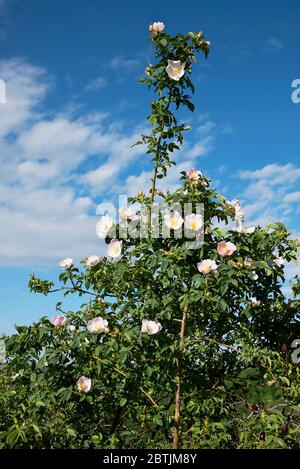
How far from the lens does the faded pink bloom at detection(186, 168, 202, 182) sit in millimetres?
3334

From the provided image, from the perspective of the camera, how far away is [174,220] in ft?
10.5

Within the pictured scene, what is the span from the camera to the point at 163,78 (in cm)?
360

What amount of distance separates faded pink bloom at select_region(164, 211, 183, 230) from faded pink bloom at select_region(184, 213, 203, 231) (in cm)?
4

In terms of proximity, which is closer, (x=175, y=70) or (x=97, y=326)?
(x=97, y=326)

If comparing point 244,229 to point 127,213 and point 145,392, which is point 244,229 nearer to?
point 127,213

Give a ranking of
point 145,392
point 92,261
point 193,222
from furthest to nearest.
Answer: point 92,261 < point 193,222 < point 145,392

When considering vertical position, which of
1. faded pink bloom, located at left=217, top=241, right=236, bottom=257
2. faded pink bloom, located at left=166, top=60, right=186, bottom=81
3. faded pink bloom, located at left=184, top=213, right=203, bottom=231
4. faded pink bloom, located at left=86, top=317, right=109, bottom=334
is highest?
faded pink bloom, located at left=166, top=60, right=186, bottom=81

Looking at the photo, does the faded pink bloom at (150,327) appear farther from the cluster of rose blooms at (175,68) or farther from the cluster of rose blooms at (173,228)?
the cluster of rose blooms at (175,68)

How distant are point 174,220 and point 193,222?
116 mm

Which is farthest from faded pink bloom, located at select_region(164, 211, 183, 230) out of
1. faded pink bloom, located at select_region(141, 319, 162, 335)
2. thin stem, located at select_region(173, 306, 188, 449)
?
faded pink bloom, located at select_region(141, 319, 162, 335)

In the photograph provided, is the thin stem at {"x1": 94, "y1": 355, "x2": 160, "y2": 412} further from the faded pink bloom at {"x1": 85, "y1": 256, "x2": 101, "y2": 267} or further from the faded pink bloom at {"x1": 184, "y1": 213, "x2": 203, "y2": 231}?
the faded pink bloom at {"x1": 184, "y1": 213, "x2": 203, "y2": 231}

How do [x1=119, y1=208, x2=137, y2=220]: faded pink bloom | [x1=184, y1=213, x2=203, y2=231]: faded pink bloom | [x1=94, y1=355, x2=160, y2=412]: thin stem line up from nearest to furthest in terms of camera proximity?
1. [x1=94, y1=355, x2=160, y2=412]: thin stem
2. [x1=184, y1=213, x2=203, y2=231]: faded pink bloom
3. [x1=119, y1=208, x2=137, y2=220]: faded pink bloom

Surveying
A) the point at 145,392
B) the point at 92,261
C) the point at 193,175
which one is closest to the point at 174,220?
the point at 193,175
